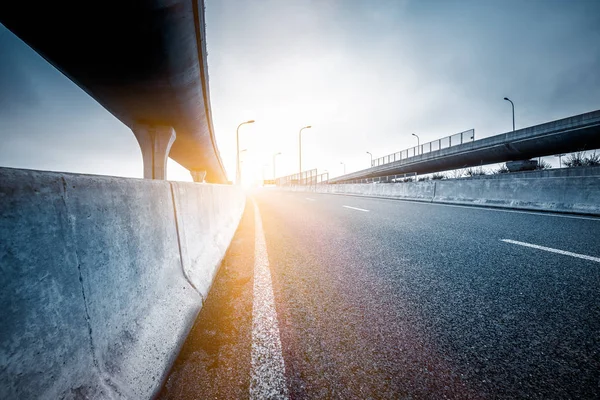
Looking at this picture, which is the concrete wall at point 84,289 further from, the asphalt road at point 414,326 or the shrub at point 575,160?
the shrub at point 575,160

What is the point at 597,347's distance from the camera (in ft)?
5.07

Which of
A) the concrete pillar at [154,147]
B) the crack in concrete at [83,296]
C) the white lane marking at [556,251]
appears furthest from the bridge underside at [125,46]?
the white lane marking at [556,251]

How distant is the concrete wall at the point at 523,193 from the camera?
6617 millimetres

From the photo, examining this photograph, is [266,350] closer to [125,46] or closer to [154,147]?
[125,46]

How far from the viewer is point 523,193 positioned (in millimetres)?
8133

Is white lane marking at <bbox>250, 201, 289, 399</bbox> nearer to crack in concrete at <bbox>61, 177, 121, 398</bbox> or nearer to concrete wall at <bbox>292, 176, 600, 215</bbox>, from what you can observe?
crack in concrete at <bbox>61, 177, 121, 398</bbox>

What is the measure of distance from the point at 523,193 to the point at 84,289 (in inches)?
436

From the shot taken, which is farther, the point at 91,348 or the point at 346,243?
the point at 346,243

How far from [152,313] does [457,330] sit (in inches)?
83.6

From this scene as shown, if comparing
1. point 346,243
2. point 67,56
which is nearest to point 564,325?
point 346,243

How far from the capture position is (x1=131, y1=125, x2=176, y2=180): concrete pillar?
1159cm

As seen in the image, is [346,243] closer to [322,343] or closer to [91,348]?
[322,343]

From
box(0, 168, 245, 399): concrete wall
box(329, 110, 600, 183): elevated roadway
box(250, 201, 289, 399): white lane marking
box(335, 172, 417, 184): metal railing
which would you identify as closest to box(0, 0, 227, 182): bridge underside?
box(0, 168, 245, 399): concrete wall

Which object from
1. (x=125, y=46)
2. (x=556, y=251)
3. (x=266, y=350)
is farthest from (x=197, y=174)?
(x=556, y=251)
